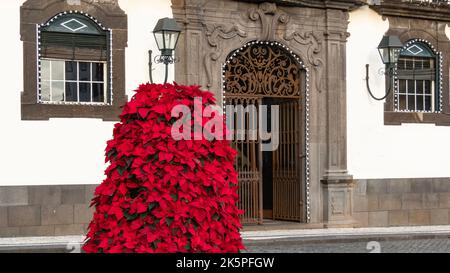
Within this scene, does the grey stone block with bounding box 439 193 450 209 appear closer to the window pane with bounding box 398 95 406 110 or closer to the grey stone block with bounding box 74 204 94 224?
the window pane with bounding box 398 95 406 110

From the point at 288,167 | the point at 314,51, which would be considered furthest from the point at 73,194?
the point at 314,51

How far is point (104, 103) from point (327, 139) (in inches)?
163

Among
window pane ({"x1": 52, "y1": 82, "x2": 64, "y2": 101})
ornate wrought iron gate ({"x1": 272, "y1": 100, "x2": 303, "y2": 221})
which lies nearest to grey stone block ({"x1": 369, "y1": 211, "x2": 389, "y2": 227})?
ornate wrought iron gate ({"x1": 272, "y1": 100, "x2": 303, "y2": 221})

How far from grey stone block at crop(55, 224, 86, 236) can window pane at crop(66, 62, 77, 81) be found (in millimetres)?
2237

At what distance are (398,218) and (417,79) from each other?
104 inches

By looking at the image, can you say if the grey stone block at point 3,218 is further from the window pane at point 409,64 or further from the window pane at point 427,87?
the window pane at point 427,87

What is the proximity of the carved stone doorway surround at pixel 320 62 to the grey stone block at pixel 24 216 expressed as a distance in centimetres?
408

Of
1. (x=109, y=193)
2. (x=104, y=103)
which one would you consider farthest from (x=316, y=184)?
(x=109, y=193)

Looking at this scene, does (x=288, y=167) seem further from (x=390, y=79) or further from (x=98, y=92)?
(x=98, y=92)

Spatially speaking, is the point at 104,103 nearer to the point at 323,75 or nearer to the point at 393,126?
the point at 323,75

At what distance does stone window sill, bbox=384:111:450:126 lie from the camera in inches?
628

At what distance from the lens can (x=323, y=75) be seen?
50.2ft

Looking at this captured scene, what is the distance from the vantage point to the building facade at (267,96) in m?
12.9

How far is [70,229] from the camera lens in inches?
516
